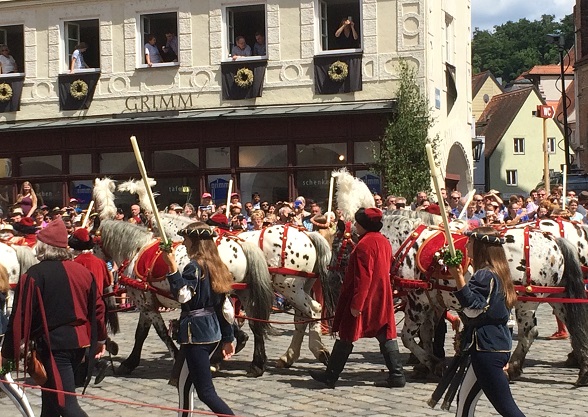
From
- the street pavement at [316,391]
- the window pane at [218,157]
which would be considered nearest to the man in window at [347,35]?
the window pane at [218,157]

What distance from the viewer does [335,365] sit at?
11438mm

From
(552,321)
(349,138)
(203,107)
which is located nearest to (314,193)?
(349,138)

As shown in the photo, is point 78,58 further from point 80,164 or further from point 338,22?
point 338,22

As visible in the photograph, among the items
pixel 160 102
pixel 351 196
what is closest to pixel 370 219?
pixel 351 196

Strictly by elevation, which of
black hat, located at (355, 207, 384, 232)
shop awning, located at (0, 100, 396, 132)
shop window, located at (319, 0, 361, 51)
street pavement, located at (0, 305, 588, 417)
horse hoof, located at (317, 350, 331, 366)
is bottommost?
street pavement, located at (0, 305, 588, 417)

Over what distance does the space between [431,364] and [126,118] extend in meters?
16.5

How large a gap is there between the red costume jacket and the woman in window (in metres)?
17.7

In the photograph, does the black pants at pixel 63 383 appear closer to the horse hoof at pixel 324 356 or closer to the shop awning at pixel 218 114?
the horse hoof at pixel 324 356

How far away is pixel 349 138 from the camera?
83.0 ft

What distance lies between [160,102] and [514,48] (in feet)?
336

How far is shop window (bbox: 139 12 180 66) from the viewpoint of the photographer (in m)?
27.1

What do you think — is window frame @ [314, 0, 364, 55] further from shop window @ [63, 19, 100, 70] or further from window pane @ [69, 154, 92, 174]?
window pane @ [69, 154, 92, 174]

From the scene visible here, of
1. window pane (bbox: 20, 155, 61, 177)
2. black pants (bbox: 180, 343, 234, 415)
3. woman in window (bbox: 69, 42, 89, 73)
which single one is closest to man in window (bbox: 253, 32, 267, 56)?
woman in window (bbox: 69, 42, 89, 73)

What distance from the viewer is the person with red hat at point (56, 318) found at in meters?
7.91
